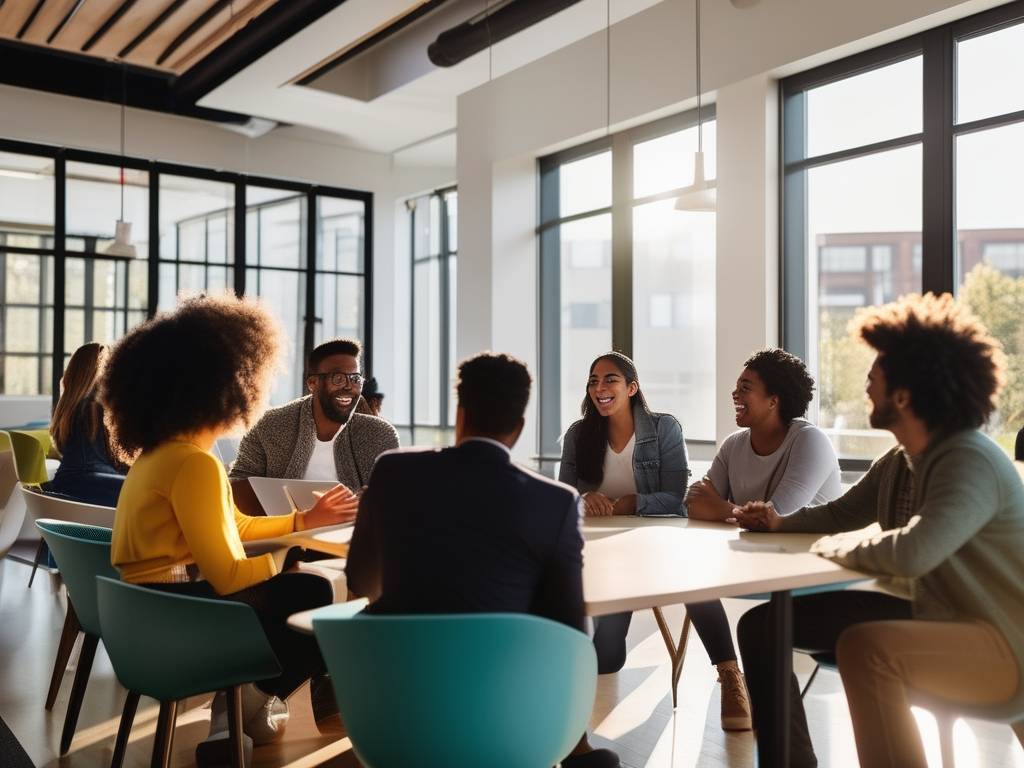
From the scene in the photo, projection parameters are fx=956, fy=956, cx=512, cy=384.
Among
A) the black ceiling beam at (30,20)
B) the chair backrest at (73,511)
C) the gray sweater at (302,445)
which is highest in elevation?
the black ceiling beam at (30,20)

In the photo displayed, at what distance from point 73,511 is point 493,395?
2109mm

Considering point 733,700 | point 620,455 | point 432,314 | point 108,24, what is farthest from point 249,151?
point 733,700

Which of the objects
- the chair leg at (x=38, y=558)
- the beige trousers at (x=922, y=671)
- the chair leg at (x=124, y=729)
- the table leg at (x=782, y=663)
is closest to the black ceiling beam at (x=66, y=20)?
the chair leg at (x=38, y=558)

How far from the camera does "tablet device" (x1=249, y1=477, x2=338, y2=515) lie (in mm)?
3174

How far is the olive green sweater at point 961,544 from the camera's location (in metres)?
2.00

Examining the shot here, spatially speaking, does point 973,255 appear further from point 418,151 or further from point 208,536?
point 418,151

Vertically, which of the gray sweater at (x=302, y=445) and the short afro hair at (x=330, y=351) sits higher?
the short afro hair at (x=330, y=351)

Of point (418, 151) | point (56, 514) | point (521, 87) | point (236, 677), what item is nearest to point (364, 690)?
point (236, 677)

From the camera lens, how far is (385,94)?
8.76 metres

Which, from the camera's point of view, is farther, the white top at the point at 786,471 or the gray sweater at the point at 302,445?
the gray sweater at the point at 302,445

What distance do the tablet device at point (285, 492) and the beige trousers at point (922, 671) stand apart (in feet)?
5.80

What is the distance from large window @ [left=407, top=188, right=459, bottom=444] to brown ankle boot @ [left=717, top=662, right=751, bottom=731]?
7.45 meters

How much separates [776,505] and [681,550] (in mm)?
1000

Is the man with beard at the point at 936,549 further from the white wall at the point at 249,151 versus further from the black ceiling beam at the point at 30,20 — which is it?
the white wall at the point at 249,151
